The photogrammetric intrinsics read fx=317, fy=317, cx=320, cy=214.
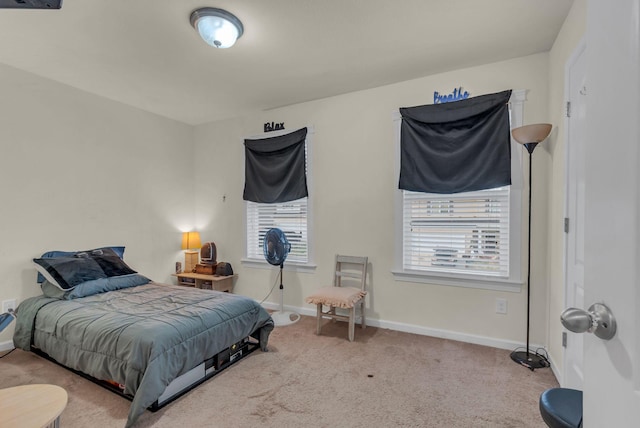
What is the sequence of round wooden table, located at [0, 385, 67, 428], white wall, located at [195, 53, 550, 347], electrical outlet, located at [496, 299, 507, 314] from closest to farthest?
round wooden table, located at [0, 385, 67, 428], white wall, located at [195, 53, 550, 347], electrical outlet, located at [496, 299, 507, 314]

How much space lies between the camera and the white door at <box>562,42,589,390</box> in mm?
1948

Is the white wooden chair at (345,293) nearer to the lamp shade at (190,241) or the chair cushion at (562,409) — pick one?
the chair cushion at (562,409)

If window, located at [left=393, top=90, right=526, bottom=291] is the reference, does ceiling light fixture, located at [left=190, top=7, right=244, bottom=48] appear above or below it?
above

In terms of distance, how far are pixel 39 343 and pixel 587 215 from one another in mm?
3579

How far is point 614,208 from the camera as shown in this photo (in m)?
0.62

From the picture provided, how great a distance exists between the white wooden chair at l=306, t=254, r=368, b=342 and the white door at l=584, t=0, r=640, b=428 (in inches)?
93.1

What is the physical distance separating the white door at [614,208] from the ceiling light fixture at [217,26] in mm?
2121

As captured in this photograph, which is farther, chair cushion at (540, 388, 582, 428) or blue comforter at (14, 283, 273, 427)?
blue comforter at (14, 283, 273, 427)

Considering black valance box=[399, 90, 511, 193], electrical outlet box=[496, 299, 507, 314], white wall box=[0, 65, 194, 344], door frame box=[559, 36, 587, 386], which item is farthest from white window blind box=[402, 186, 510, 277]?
white wall box=[0, 65, 194, 344]

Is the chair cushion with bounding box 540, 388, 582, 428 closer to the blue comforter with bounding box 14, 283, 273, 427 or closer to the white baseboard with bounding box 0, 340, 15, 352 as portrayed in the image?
the blue comforter with bounding box 14, 283, 273, 427

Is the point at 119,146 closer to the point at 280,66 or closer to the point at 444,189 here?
the point at 280,66

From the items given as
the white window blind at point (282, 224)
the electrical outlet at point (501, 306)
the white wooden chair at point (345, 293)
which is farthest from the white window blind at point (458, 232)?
the white window blind at point (282, 224)

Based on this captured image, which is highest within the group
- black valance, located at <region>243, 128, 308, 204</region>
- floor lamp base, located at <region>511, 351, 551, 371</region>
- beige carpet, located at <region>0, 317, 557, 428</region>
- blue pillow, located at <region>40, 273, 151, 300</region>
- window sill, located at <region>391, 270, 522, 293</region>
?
black valance, located at <region>243, 128, 308, 204</region>

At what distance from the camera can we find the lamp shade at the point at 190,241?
4.54 metres
